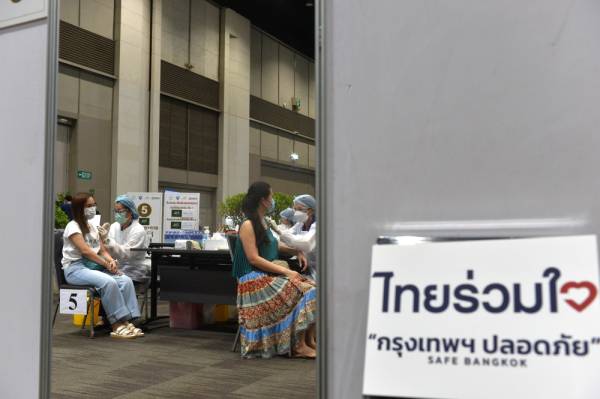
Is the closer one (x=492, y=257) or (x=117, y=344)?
(x=492, y=257)

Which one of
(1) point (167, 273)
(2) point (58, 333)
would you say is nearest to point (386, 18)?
(1) point (167, 273)

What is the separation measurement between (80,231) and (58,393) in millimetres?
1865

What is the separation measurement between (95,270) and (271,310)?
5.43ft

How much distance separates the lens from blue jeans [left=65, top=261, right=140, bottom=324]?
491cm

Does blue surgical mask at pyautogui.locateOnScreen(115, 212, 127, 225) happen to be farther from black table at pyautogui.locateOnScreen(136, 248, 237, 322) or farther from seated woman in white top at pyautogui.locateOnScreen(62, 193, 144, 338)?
seated woman in white top at pyautogui.locateOnScreen(62, 193, 144, 338)

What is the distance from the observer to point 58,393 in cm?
333

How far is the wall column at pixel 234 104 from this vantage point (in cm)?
1524

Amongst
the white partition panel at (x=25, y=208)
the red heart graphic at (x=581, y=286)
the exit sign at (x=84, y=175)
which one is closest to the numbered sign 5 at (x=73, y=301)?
the white partition panel at (x=25, y=208)

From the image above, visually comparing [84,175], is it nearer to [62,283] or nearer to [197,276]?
[62,283]

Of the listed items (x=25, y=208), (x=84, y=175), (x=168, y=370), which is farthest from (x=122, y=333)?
(x=84, y=175)

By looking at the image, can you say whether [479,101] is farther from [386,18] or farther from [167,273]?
[167,273]

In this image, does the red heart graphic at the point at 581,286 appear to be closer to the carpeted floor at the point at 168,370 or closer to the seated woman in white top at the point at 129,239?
the carpeted floor at the point at 168,370

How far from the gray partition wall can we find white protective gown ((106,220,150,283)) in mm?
4273

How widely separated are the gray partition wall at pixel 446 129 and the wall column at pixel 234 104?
1370 cm
